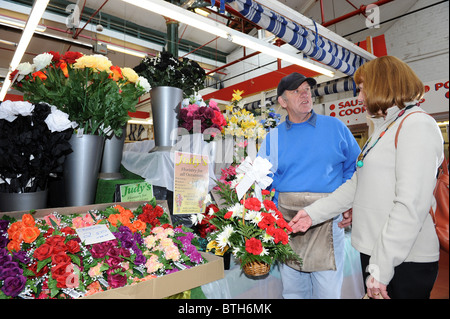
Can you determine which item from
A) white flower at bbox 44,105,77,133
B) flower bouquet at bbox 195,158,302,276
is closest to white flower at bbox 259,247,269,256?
flower bouquet at bbox 195,158,302,276

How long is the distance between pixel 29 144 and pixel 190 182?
2.61 ft

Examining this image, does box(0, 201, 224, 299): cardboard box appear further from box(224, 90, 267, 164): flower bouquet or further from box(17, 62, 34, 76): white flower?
box(224, 90, 267, 164): flower bouquet

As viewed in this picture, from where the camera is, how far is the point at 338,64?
14.5 ft

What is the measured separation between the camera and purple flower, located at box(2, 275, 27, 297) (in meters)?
0.78

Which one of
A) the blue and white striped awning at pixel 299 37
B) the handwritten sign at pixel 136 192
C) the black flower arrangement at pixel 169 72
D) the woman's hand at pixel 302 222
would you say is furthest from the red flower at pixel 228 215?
the blue and white striped awning at pixel 299 37

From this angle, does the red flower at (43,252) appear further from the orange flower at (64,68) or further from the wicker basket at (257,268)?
the orange flower at (64,68)

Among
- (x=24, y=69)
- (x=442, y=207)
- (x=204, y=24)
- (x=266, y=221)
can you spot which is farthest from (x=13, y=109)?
(x=204, y=24)

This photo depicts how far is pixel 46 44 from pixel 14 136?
882cm

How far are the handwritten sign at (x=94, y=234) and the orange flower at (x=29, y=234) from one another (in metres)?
0.13

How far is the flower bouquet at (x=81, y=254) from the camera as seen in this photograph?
33.3 inches

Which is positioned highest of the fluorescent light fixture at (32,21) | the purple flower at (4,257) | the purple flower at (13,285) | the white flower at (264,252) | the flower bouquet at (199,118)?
the fluorescent light fixture at (32,21)

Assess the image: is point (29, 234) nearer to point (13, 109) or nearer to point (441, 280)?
point (13, 109)
